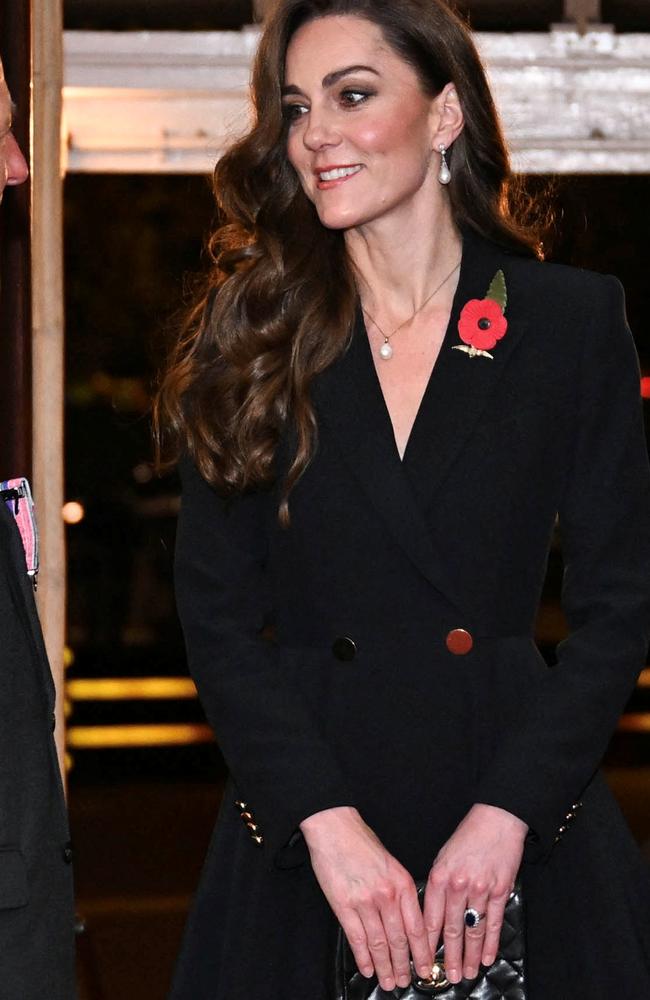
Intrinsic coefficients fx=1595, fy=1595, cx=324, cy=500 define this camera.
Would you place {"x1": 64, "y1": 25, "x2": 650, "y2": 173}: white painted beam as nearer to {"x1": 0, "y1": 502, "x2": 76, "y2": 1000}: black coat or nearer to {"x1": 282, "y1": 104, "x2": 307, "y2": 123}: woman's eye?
{"x1": 282, "y1": 104, "x2": 307, "y2": 123}: woman's eye

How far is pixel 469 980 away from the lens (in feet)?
6.07

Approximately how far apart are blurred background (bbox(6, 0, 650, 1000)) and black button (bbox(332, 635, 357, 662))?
0.55m

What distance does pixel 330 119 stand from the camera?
208cm

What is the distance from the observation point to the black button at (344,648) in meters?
2.00

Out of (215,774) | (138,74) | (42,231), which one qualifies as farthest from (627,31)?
(215,774)

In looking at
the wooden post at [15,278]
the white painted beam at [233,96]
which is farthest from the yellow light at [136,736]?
the wooden post at [15,278]

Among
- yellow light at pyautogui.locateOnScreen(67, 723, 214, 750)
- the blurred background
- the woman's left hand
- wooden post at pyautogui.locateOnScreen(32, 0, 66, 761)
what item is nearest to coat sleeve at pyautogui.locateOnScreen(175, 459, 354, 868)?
the woman's left hand

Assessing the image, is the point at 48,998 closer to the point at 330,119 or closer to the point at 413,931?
the point at 413,931

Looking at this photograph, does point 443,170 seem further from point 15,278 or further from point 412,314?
point 15,278

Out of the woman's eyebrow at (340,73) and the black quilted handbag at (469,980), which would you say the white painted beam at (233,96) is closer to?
the woman's eyebrow at (340,73)

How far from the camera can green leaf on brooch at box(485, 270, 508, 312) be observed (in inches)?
83.4

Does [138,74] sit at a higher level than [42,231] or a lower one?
higher

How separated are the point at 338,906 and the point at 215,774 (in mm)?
4785

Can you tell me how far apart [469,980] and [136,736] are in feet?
18.5
